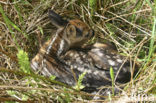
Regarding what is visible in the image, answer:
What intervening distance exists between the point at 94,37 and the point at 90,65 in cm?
38

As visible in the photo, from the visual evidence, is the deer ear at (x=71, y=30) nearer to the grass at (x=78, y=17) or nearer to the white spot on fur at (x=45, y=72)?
the grass at (x=78, y=17)

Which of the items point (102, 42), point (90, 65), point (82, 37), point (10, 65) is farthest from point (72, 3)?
point (10, 65)

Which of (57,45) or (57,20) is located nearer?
(57,20)

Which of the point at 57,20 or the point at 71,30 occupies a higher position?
the point at 57,20

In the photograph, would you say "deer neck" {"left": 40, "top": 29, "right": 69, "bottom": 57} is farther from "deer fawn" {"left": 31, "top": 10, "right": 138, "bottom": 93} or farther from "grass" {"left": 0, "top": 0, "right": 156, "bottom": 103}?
"grass" {"left": 0, "top": 0, "right": 156, "bottom": 103}

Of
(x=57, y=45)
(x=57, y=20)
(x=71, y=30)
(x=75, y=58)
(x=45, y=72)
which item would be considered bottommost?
(x=45, y=72)

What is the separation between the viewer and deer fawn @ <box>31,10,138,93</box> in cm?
162

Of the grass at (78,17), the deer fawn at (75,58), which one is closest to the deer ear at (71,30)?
the deer fawn at (75,58)

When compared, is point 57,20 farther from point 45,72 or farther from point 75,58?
point 45,72

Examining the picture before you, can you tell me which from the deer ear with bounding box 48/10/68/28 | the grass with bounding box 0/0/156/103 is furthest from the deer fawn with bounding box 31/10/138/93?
the grass with bounding box 0/0/156/103

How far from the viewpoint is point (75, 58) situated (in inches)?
69.5

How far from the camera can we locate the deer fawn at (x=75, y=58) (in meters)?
1.62

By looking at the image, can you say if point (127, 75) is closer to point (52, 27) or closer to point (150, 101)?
point (150, 101)

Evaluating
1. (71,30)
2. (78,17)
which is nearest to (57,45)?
(71,30)
